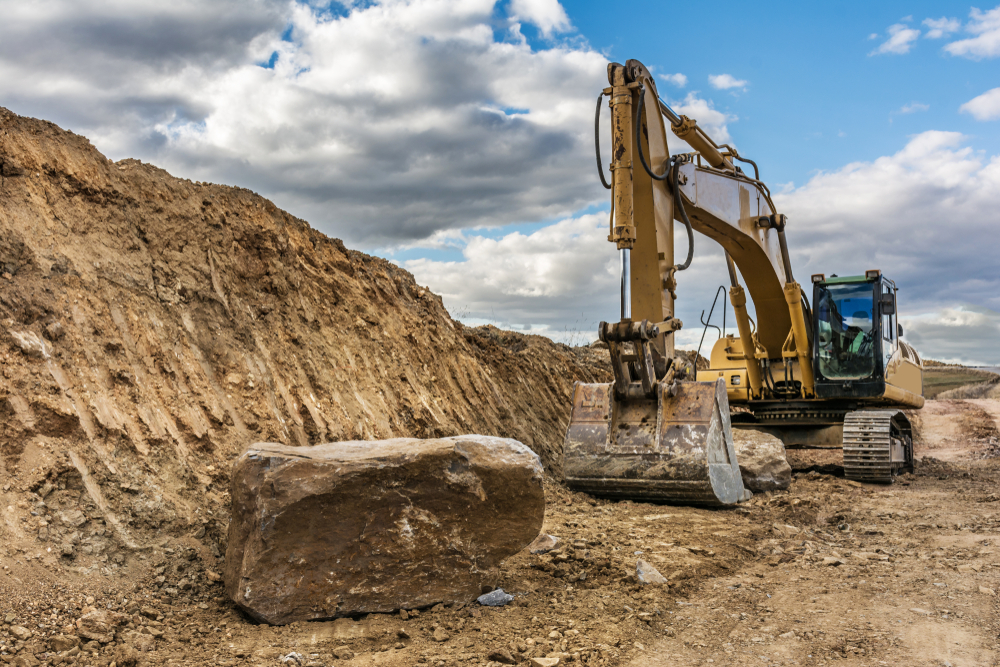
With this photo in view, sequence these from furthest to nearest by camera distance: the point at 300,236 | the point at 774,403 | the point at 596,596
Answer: the point at 774,403 < the point at 300,236 < the point at 596,596

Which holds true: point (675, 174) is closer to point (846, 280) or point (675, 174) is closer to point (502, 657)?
point (846, 280)

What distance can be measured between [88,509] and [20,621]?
954mm

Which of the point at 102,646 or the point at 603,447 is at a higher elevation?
the point at 603,447

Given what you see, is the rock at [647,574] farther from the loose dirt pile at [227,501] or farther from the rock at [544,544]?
the rock at [544,544]

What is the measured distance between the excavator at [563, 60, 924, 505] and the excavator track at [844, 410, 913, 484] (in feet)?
0.06

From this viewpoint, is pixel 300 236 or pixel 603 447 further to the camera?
pixel 300 236

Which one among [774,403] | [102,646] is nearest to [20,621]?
[102,646]

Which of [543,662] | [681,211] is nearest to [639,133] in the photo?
[681,211]

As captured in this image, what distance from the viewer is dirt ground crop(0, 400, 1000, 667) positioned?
3.69 m

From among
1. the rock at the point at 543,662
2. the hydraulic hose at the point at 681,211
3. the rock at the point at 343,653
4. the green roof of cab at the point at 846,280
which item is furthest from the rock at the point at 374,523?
the green roof of cab at the point at 846,280

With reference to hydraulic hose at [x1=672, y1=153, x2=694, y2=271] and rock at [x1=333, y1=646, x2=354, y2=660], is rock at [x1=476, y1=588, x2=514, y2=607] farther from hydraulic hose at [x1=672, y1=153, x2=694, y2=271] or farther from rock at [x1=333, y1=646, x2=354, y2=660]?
hydraulic hose at [x1=672, y1=153, x2=694, y2=271]

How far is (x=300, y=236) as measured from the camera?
8414mm

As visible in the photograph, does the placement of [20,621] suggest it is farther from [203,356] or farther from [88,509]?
[203,356]

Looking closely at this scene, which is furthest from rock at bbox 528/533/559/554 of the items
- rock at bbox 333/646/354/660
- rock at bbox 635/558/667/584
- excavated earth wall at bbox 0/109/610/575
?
excavated earth wall at bbox 0/109/610/575
